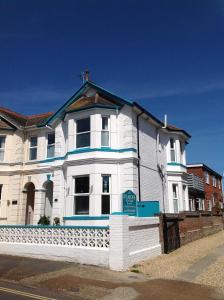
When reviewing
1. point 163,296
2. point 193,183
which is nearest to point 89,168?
point 163,296

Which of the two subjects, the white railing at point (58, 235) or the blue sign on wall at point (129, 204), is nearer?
the white railing at point (58, 235)

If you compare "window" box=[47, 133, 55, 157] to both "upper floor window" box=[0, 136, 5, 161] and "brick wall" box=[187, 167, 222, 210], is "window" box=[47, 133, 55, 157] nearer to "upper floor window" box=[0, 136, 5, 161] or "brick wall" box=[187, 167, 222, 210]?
"upper floor window" box=[0, 136, 5, 161]

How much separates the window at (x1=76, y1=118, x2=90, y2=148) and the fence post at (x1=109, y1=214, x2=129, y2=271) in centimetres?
714

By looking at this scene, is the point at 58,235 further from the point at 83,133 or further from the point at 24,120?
the point at 24,120

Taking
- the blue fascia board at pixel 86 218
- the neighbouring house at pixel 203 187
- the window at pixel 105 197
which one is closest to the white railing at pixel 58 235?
the blue fascia board at pixel 86 218

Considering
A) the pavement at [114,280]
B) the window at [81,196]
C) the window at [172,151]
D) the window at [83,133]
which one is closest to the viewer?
the pavement at [114,280]

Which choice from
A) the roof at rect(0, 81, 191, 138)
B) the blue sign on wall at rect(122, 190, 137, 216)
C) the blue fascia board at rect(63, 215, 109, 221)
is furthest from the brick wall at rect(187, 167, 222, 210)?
the blue sign on wall at rect(122, 190, 137, 216)

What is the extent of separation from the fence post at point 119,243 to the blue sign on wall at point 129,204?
1418 mm

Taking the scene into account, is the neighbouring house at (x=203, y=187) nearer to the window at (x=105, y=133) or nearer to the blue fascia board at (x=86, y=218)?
the window at (x=105, y=133)

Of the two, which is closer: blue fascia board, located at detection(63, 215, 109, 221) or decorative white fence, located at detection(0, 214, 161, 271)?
decorative white fence, located at detection(0, 214, 161, 271)

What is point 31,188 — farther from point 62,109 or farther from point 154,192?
point 154,192

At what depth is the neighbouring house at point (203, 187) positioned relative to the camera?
30.9 meters

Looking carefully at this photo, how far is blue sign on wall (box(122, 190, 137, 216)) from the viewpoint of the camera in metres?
12.1

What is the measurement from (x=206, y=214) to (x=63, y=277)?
49.6 ft
